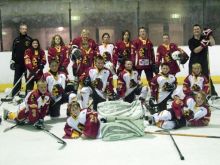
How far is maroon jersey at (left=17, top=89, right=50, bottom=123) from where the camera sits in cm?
428

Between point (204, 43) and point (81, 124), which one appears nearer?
point (81, 124)

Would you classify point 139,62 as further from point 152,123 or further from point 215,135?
point 215,135

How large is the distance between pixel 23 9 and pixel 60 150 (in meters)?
5.63

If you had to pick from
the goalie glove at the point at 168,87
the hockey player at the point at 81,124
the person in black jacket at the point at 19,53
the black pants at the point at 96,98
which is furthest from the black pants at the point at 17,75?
the hockey player at the point at 81,124

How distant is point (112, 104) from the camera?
14.7 ft

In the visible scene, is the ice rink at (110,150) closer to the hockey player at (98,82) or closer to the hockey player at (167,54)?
the hockey player at (98,82)

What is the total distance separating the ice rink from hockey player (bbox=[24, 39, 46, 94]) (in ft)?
5.92

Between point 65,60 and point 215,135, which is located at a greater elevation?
point 65,60

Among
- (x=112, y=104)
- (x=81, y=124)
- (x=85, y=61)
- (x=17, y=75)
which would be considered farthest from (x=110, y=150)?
(x=17, y=75)

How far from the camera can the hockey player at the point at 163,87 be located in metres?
4.90

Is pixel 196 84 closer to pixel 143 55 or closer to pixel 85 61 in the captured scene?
pixel 143 55

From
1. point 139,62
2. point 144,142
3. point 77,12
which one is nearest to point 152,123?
point 144,142

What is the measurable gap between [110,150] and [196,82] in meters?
1.79

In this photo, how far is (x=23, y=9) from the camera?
28.0ft
